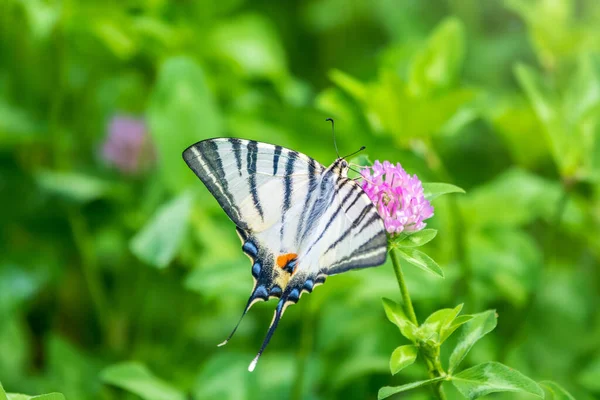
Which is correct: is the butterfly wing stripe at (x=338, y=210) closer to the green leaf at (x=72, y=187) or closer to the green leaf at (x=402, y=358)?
the green leaf at (x=402, y=358)

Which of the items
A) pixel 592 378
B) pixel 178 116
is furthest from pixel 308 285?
pixel 178 116

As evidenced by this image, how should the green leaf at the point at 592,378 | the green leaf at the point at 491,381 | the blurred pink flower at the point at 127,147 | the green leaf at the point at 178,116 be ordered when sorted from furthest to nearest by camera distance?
the blurred pink flower at the point at 127,147 → the green leaf at the point at 178,116 → the green leaf at the point at 592,378 → the green leaf at the point at 491,381

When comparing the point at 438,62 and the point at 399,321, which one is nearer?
the point at 399,321

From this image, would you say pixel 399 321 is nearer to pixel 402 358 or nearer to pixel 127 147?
pixel 402 358

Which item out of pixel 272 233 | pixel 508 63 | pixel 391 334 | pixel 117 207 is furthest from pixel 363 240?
pixel 508 63

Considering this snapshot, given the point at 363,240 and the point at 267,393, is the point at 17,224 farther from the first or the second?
the point at 363,240

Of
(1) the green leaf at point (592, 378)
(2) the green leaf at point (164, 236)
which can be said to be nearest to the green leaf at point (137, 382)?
(2) the green leaf at point (164, 236)

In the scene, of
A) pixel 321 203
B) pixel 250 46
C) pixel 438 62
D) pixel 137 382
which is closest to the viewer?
pixel 321 203
